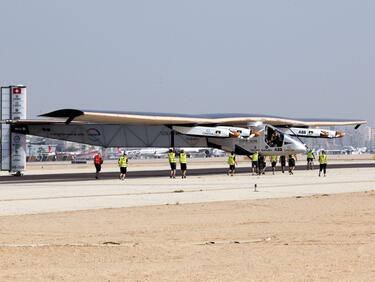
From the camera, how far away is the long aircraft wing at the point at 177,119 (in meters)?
43.8

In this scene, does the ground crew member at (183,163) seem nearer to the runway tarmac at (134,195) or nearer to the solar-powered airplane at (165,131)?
the solar-powered airplane at (165,131)

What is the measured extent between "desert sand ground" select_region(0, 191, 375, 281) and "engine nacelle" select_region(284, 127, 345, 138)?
37327mm

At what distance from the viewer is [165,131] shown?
183 feet

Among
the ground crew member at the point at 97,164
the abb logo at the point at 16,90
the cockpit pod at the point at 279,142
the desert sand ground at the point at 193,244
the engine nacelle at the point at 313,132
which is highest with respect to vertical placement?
the abb logo at the point at 16,90

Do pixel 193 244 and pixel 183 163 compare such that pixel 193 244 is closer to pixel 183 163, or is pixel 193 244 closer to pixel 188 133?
pixel 183 163

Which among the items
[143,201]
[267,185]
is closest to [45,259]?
→ [143,201]

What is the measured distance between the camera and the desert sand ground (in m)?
11.7

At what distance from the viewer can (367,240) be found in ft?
51.4

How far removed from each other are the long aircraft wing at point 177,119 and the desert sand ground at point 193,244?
20826 mm

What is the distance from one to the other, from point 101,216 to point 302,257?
9.15 meters

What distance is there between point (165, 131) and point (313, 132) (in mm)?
13204

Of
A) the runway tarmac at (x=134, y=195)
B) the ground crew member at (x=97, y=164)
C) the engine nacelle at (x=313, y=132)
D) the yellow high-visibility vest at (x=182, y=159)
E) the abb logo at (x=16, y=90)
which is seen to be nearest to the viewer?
the runway tarmac at (x=134, y=195)

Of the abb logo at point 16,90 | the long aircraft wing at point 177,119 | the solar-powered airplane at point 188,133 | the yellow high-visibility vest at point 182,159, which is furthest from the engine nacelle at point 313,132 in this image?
the abb logo at point 16,90

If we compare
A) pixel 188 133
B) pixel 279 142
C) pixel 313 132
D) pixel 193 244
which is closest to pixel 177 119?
pixel 188 133
